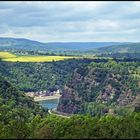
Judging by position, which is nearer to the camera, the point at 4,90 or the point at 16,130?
the point at 16,130

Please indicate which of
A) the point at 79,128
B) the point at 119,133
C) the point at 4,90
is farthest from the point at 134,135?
the point at 4,90

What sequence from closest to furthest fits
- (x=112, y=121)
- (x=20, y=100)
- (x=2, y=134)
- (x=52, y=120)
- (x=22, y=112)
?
1. (x=2, y=134)
2. (x=112, y=121)
3. (x=52, y=120)
4. (x=22, y=112)
5. (x=20, y=100)

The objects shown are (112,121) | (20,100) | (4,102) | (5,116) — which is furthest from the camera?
(20,100)

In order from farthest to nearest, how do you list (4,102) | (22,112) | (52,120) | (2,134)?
(4,102)
(22,112)
(52,120)
(2,134)

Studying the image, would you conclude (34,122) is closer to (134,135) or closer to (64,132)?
(64,132)

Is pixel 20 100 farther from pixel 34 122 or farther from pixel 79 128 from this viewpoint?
pixel 79 128

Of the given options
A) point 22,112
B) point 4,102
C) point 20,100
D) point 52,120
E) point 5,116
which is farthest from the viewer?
point 20,100

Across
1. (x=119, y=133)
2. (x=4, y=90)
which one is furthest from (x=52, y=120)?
(x=4, y=90)

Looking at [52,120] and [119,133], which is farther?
[52,120]
